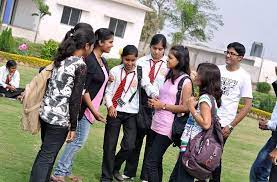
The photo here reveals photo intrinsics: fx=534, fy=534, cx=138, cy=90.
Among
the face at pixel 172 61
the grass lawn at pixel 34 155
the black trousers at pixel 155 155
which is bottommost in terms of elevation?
the grass lawn at pixel 34 155

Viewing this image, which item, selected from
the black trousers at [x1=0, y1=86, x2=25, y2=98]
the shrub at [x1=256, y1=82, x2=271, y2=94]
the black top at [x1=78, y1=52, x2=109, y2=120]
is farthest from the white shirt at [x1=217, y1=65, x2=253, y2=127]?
the shrub at [x1=256, y1=82, x2=271, y2=94]

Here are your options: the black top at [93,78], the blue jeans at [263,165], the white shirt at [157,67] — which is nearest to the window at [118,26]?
the white shirt at [157,67]

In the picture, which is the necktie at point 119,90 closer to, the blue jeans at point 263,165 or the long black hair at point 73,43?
the long black hair at point 73,43

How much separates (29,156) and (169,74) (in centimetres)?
226

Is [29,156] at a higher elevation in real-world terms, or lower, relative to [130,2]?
lower

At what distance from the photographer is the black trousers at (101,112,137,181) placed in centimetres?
622

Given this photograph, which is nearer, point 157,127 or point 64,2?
point 157,127

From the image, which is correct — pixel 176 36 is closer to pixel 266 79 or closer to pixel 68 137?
pixel 266 79

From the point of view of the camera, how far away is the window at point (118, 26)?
31.9m

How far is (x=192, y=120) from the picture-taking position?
532 centimetres

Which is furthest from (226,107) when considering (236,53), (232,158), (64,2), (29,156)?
(64,2)

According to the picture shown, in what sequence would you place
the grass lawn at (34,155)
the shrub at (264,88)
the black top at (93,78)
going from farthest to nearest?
the shrub at (264,88)
the grass lawn at (34,155)
the black top at (93,78)

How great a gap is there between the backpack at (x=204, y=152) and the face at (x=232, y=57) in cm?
139

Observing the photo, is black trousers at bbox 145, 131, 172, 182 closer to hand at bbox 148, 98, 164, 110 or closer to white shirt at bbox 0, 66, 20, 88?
hand at bbox 148, 98, 164, 110
